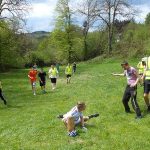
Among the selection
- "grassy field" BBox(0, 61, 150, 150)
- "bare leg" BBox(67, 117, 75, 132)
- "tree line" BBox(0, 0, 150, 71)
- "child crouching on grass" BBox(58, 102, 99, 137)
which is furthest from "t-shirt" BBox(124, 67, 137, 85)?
"tree line" BBox(0, 0, 150, 71)

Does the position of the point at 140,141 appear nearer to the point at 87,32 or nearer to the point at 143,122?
the point at 143,122

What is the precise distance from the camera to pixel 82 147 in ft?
41.2

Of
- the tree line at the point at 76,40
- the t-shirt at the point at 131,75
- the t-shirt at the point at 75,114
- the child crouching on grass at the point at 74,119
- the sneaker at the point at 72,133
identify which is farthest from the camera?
the tree line at the point at 76,40

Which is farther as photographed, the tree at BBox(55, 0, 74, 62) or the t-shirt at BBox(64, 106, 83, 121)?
the tree at BBox(55, 0, 74, 62)

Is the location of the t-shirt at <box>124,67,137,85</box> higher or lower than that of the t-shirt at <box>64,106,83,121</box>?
higher

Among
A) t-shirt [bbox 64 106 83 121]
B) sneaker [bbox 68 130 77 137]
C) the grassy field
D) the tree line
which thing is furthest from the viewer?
the tree line

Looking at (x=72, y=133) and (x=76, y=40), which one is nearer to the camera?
(x=72, y=133)

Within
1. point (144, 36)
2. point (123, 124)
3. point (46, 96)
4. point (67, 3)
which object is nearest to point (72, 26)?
point (67, 3)

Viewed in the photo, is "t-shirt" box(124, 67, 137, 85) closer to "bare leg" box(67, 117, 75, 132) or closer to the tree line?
"bare leg" box(67, 117, 75, 132)

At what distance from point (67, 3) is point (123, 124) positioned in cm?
6836

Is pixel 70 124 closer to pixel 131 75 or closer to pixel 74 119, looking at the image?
pixel 74 119

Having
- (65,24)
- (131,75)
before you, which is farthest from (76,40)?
(131,75)

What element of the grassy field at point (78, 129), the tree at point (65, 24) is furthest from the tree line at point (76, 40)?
the grassy field at point (78, 129)

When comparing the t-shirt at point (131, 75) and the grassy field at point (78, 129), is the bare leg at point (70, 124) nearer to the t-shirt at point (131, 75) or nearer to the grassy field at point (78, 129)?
the grassy field at point (78, 129)
